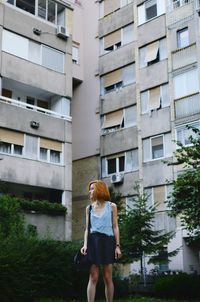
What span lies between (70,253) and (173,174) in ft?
54.9

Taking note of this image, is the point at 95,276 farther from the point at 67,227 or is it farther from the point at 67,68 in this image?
the point at 67,68

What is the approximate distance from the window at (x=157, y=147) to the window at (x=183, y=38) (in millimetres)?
5918

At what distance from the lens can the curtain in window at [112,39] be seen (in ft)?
116

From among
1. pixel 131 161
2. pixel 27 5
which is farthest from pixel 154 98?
pixel 27 5

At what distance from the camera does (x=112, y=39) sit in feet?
117

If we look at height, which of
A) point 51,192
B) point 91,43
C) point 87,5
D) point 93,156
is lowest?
point 51,192

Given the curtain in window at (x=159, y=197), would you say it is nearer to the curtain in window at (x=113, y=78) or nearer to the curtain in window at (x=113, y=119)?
the curtain in window at (x=113, y=119)

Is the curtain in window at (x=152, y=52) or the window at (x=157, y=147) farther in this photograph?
the curtain in window at (x=152, y=52)

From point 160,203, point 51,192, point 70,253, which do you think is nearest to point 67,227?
point 51,192

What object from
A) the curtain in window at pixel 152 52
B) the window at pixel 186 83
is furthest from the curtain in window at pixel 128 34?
the window at pixel 186 83

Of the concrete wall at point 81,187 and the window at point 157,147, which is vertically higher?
the window at point 157,147

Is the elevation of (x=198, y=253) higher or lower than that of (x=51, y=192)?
lower

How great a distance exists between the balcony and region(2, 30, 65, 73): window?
7.45 meters

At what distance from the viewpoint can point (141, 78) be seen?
3269 centimetres
